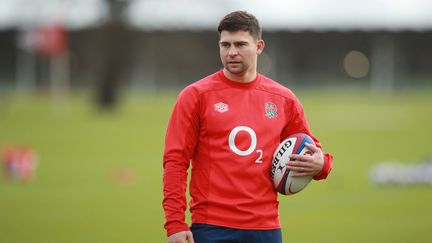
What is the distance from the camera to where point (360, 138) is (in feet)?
100

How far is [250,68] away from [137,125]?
29.1 metres

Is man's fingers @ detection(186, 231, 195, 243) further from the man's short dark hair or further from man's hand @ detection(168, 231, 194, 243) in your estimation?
the man's short dark hair

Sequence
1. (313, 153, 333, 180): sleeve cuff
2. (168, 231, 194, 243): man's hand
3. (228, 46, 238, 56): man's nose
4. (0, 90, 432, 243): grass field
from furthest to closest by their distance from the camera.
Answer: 1. (0, 90, 432, 243): grass field
2. (313, 153, 333, 180): sleeve cuff
3. (228, 46, 238, 56): man's nose
4. (168, 231, 194, 243): man's hand

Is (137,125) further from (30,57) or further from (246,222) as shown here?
(30,57)

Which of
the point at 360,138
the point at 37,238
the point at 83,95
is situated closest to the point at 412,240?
the point at 37,238

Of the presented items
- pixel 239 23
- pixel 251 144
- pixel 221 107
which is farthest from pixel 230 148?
pixel 239 23

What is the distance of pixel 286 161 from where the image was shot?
5.45m

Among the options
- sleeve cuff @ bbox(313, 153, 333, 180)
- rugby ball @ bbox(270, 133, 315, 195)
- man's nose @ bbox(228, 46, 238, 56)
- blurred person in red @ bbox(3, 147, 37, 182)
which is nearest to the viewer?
man's nose @ bbox(228, 46, 238, 56)

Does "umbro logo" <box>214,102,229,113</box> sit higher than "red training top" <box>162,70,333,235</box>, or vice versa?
"umbro logo" <box>214,102,229,113</box>

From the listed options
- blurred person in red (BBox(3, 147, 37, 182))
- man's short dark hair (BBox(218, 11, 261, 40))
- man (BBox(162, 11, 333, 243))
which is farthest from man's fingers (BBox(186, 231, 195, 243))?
blurred person in red (BBox(3, 147, 37, 182))

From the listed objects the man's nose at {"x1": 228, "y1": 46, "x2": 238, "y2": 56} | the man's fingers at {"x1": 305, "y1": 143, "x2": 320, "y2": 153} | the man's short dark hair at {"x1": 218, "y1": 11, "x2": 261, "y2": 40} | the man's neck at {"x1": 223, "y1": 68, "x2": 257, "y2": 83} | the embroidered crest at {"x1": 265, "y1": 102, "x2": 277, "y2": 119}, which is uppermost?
the man's short dark hair at {"x1": 218, "y1": 11, "x2": 261, "y2": 40}

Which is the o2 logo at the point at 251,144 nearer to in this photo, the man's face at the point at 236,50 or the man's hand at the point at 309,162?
the man's hand at the point at 309,162

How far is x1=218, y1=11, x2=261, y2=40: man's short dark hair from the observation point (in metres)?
5.33

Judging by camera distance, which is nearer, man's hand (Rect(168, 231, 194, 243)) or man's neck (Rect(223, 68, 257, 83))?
man's hand (Rect(168, 231, 194, 243))
